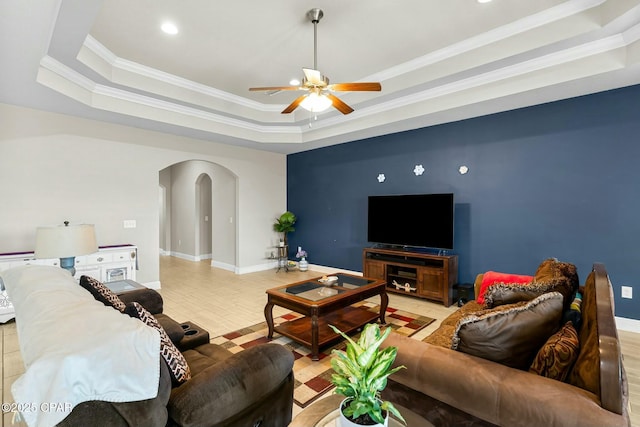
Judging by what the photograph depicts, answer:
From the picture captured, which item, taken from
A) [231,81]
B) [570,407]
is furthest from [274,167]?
[570,407]

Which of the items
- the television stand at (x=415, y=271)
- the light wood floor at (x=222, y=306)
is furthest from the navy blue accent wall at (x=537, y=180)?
the light wood floor at (x=222, y=306)

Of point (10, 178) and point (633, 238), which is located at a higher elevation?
point (10, 178)

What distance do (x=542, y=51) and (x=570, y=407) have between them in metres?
3.44

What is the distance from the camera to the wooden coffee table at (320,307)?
2.77 m

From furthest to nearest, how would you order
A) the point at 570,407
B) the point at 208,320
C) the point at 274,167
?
the point at 274,167
the point at 208,320
the point at 570,407

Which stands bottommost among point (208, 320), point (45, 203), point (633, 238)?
point (208, 320)

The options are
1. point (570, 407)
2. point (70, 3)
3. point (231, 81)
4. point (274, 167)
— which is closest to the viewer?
point (570, 407)

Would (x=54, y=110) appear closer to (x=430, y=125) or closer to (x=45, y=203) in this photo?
(x=45, y=203)

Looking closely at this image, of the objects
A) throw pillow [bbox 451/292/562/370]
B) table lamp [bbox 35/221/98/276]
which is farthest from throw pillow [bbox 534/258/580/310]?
table lamp [bbox 35/221/98/276]

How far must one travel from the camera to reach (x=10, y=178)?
3928mm

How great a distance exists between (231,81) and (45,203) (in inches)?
120

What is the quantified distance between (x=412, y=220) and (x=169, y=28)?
13.1 ft

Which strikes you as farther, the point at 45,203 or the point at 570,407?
the point at 45,203

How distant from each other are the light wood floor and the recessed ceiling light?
3238mm
